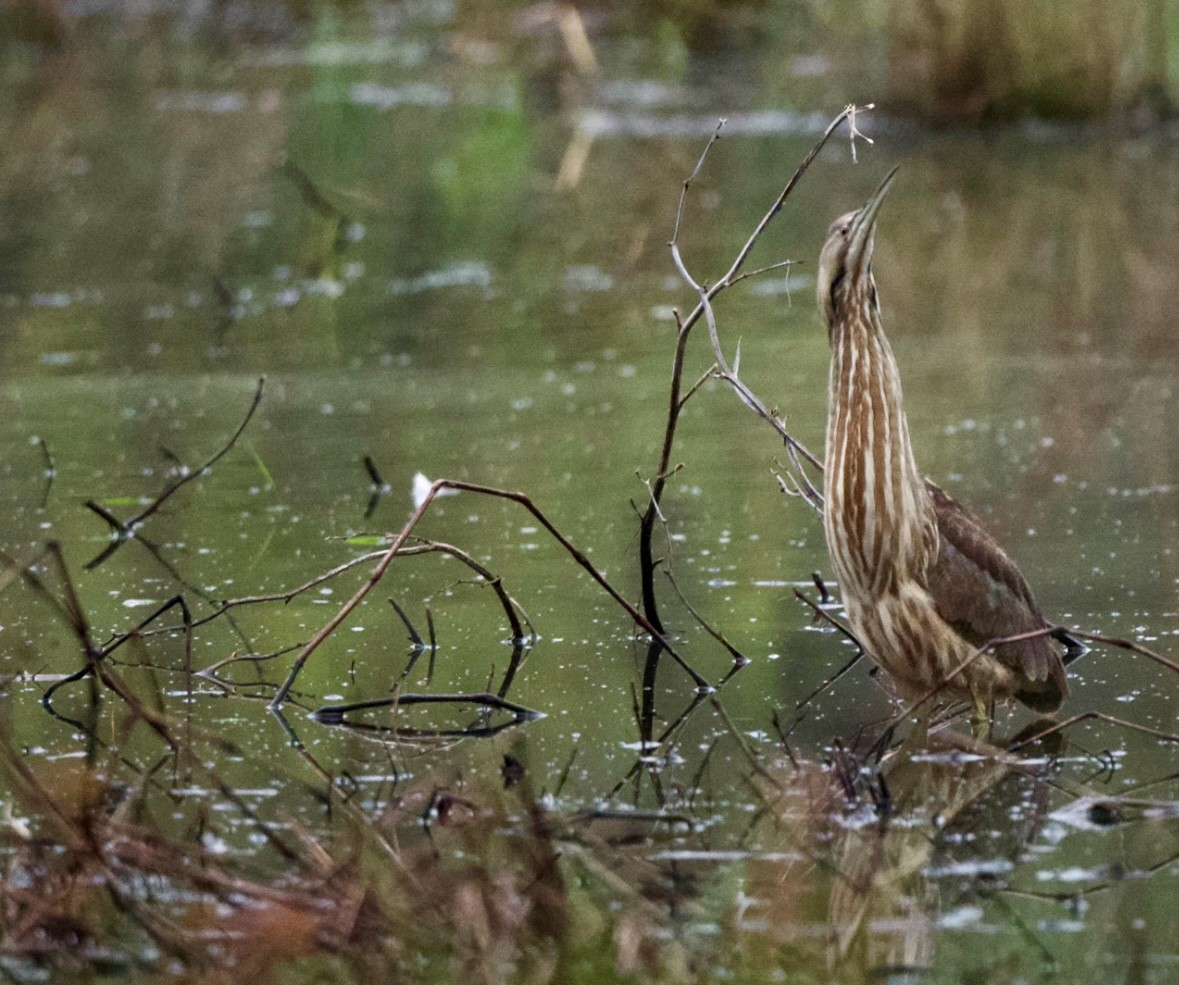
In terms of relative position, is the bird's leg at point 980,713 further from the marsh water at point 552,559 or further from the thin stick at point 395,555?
the thin stick at point 395,555

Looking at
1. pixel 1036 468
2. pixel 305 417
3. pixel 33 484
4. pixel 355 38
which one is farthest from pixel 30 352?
pixel 355 38

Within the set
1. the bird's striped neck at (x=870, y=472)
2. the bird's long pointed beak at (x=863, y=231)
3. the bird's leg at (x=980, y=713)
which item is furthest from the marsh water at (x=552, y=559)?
the bird's long pointed beak at (x=863, y=231)

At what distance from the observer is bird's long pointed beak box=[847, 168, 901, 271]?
3.56 m

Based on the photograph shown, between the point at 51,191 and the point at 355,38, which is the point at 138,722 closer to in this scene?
the point at 51,191

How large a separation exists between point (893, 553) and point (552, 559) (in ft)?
4.28

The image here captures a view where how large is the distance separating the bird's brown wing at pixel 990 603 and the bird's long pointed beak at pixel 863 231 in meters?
0.42

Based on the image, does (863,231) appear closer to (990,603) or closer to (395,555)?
(990,603)

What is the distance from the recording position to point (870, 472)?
12.0 feet

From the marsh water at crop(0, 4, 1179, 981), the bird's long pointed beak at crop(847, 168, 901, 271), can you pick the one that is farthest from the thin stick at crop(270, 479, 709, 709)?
the bird's long pointed beak at crop(847, 168, 901, 271)

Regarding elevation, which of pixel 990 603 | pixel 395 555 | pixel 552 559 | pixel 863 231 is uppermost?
pixel 863 231

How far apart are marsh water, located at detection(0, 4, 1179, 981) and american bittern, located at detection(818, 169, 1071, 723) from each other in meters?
0.12

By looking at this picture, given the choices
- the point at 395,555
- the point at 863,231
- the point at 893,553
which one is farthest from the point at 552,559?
the point at 863,231

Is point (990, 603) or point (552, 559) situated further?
point (552, 559)

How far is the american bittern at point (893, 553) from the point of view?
3646 millimetres
